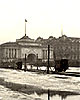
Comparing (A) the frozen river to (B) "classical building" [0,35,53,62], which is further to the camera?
(B) "classical building" [0,35,53,62]

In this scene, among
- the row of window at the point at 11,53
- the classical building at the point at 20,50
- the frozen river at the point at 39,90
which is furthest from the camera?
the row of window at the point at 11,53

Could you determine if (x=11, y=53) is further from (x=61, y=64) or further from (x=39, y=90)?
(x=39, y=90)

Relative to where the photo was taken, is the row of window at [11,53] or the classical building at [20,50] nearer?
the classical building at [20,50]

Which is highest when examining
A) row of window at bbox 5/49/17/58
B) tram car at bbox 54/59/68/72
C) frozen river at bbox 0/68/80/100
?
row of window at bbox 5/49/17/58

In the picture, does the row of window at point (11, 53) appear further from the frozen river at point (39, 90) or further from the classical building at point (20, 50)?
the frozen river at point (39, 90)

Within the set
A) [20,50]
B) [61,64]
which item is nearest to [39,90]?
[61,64]

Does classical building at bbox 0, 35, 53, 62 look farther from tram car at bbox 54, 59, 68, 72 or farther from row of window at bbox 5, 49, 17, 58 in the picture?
tram car at bbox 54, 59, 68, 72

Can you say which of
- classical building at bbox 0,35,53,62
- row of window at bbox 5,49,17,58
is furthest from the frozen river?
row of window at bbox 5,49,17,58

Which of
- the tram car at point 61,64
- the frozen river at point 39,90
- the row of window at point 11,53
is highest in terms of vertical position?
the row of window at point 11,53

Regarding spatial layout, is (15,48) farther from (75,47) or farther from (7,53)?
(75,47)

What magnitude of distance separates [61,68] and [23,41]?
72010 mm

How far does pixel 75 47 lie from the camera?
137 meters

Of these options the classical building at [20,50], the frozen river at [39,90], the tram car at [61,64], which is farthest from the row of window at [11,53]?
the frozen river at [39,90]

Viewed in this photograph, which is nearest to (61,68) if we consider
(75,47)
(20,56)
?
(20,56)
